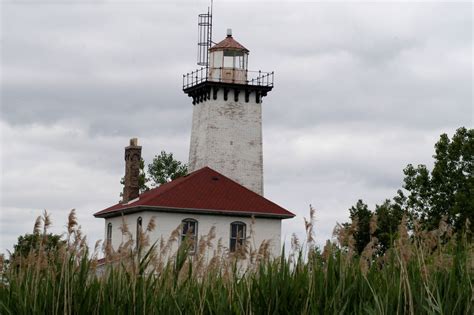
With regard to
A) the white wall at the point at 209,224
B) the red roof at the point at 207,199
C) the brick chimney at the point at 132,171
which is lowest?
the white wall at the point at 209,224

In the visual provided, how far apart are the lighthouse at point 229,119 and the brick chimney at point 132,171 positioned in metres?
→ 3.28

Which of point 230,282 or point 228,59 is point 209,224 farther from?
point 230,282

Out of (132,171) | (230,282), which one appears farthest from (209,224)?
(230,282)

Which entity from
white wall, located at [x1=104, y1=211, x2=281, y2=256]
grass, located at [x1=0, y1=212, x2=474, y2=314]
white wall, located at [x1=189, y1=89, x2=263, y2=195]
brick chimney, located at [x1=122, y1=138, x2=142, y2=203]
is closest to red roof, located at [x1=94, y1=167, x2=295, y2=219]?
white wall, located at [x1=104, y1=211, x2=281, y2=256]

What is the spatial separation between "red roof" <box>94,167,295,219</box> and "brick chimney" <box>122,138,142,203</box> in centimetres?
154

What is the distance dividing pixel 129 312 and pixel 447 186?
38672mm

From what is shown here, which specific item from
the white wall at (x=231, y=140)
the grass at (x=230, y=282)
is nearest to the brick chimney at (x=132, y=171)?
the white wall at (x=231, y=140)

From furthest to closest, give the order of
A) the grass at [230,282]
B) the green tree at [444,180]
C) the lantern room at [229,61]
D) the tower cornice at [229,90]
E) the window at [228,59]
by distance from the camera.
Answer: the window at [228,59], the lantern room at [229,61], the tower cornice at [229,90], the green tree at [444,180], the grass at [230,282]

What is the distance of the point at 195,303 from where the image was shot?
31.2 feet

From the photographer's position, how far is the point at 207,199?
48344 millimetres

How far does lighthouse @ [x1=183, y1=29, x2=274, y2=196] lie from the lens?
2076 inches

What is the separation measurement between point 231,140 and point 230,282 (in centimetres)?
4367

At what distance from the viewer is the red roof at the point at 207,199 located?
4750 cm

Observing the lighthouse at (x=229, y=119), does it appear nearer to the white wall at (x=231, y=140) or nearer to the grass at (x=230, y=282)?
the white wall at (x=231, y=140)
